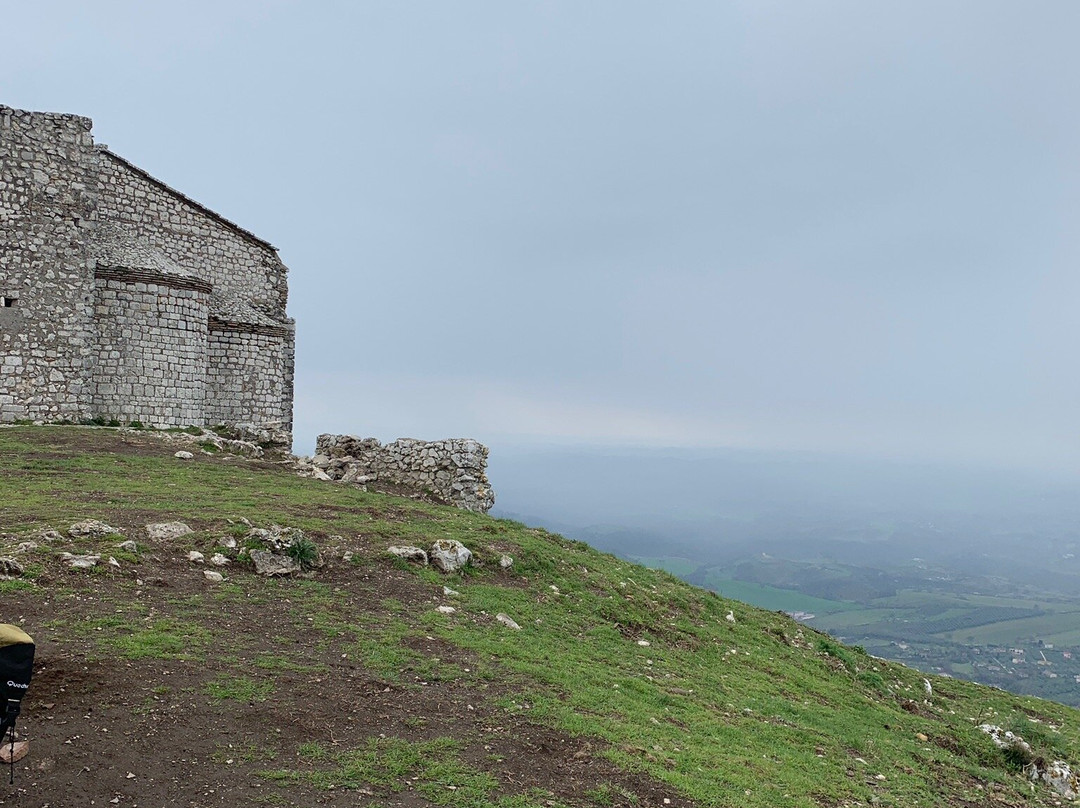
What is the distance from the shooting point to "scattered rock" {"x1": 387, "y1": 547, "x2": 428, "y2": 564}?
14387mm

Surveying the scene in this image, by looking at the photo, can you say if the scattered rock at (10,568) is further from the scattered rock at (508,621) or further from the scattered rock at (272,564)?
the scattered rock at (508,621)

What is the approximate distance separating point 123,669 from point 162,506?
7138mm

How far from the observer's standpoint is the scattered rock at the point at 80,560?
1079cm

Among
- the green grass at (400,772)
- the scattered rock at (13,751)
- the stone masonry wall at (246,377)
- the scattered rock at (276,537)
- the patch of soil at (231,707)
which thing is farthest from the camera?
the stone masonry wall at (246,377)

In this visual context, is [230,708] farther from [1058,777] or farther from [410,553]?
[1058,777]

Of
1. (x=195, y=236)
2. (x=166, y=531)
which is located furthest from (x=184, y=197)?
(x=166, y=531)

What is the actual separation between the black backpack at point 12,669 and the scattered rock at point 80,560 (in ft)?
19.7

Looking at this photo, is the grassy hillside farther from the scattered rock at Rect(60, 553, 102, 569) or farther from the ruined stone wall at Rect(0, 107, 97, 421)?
the ruined stone wall at Rect(0, 107, 97, 421)

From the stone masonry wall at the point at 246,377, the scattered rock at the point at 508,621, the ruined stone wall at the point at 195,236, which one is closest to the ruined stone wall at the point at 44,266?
the ruined stone wall at the point at 195,236

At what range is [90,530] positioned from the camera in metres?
12.0

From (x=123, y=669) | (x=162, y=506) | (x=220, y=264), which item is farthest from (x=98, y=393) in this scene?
(x=123, y=669)

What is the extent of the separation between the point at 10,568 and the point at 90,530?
1803mm

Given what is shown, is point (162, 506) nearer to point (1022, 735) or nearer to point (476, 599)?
point (476, 599)

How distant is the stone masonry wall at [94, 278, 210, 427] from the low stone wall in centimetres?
659
